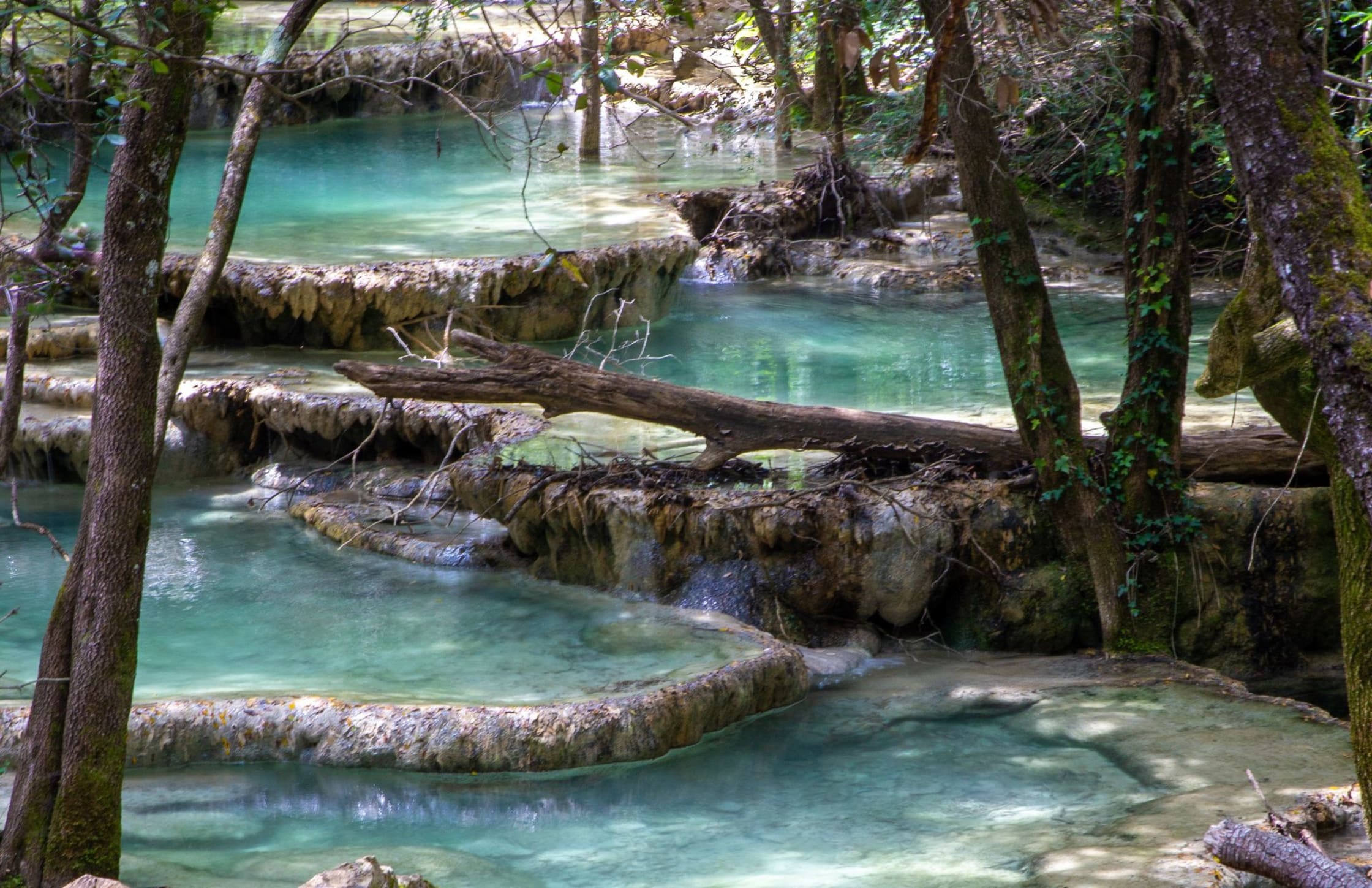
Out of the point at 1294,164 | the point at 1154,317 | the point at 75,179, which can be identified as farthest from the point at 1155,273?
the point at 75,179

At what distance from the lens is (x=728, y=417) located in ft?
26.1

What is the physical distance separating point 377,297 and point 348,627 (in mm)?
4567

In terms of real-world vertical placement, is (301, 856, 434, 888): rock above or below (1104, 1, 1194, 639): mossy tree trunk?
below

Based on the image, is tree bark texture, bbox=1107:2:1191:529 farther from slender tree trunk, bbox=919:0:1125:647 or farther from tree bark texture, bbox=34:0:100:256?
tree bark texture, bbox=34:0:100:256

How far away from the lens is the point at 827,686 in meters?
7.05

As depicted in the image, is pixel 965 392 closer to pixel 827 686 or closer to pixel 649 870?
pixel 827 686

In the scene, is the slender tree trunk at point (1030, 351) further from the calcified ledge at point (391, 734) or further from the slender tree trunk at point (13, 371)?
the slender tree trunk at point (13, 371)

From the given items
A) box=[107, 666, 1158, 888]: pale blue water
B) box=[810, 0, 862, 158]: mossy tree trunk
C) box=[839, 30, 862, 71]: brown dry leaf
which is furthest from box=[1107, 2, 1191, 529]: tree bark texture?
box=[839, 30, 862, 71]: brown dry leaf

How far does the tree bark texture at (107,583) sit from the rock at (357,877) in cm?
91

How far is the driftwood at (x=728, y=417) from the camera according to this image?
7.68 m

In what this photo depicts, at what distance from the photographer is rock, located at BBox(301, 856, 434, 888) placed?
3588 mm

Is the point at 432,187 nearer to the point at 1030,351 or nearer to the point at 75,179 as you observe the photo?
the point at 1030,351

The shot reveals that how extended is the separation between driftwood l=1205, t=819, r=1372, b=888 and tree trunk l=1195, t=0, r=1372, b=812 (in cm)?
134

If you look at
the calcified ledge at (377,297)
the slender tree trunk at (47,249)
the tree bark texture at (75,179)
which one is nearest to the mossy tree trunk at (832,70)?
the tree bark texture at (75,179)
